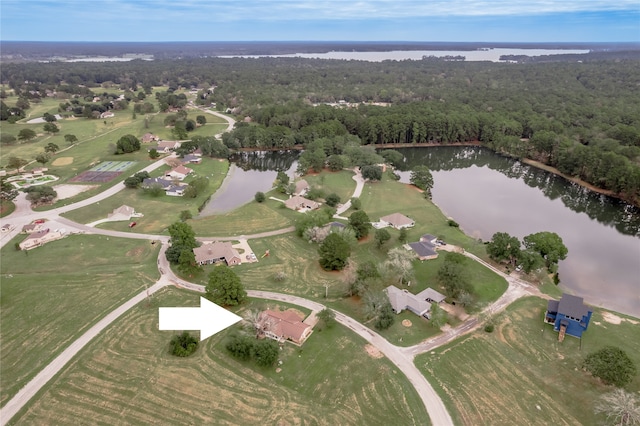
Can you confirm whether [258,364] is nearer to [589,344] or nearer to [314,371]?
[314,371]

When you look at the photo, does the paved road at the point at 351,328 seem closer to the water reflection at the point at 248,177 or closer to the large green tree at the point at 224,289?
the large green tree at the point at 224,289

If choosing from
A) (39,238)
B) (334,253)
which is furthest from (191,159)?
(334,253)

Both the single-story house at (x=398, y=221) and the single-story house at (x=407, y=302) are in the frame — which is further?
the single-story house at (x=398, y=221)

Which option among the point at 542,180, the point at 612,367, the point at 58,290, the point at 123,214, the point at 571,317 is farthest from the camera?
the point at 542,180

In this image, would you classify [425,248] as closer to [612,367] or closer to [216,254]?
[612,367]

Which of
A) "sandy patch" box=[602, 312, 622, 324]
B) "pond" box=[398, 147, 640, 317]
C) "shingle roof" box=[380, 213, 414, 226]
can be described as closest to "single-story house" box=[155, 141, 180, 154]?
"pond" box=[398, 147, 640, 317]

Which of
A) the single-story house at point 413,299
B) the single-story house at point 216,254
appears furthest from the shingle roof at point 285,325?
the single-story house at point 216,254

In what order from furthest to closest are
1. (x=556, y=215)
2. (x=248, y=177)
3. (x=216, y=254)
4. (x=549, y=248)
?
(x=248, y=177), (x=556, y=215), (x=216, y=254), (x=549, y=248)
